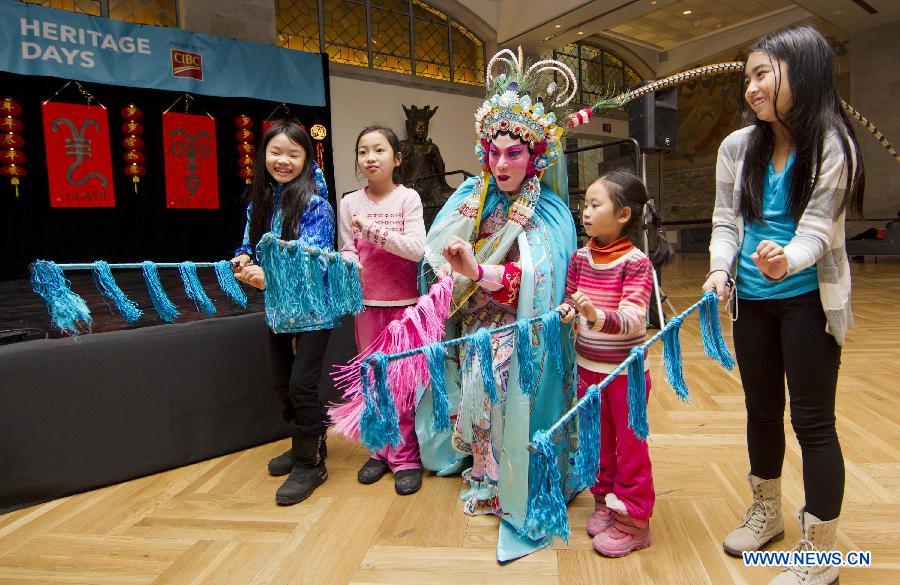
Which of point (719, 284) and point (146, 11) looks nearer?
point (719, 284)

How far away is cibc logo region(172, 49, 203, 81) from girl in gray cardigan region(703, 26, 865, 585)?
6.15 m

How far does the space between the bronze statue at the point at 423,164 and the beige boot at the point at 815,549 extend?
6082 millimetres

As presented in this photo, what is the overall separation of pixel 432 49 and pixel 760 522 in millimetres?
8682

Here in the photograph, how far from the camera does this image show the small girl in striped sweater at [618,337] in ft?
5.40

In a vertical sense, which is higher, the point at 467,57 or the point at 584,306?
the point at 467,57

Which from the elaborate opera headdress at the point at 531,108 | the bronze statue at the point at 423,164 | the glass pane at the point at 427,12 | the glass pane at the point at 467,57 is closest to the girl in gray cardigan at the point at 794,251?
the elaborate opera headdress at the point at 531,108

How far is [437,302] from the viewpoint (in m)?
1.89

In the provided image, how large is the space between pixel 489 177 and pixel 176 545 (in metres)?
1.59

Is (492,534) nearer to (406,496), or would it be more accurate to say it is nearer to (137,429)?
(406,496)

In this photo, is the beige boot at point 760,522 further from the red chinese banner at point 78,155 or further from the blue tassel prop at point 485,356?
the red chinese banner at point 78,155

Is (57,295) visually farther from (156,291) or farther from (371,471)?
(371,471)

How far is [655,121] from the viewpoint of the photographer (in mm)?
4645

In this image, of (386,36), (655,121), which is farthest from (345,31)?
(655,121)

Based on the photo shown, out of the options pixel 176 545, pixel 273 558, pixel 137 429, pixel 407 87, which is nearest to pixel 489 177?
pixel 273 558
